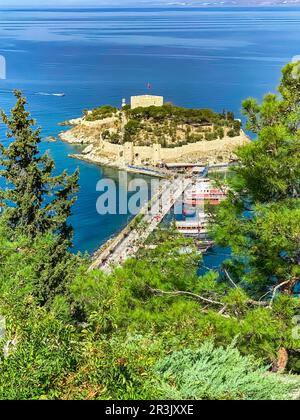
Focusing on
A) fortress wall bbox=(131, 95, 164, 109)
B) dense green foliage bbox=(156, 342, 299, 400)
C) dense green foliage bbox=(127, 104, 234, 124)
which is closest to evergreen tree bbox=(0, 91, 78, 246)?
dense green foliage bbox=(156, 342, 299, 400)

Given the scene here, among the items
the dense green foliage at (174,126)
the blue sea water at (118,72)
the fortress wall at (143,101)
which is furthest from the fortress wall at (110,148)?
the fortress wall at (143,101)

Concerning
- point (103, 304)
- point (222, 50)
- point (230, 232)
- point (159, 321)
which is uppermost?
point (222, 50)

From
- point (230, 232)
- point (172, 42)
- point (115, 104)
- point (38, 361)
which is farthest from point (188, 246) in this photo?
point (172, 42)

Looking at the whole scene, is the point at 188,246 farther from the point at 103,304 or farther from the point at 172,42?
the point at 172,42

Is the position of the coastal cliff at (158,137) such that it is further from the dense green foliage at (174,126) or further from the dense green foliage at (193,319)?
the dense green foliage at (193,319)

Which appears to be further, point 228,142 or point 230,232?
point 228,142

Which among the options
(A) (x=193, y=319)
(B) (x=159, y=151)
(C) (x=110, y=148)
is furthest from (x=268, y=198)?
(C) (x=110, y=148)

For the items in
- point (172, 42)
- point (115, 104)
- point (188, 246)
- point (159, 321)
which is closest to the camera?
point (159, 321)

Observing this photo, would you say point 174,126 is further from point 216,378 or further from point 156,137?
point 216,378
